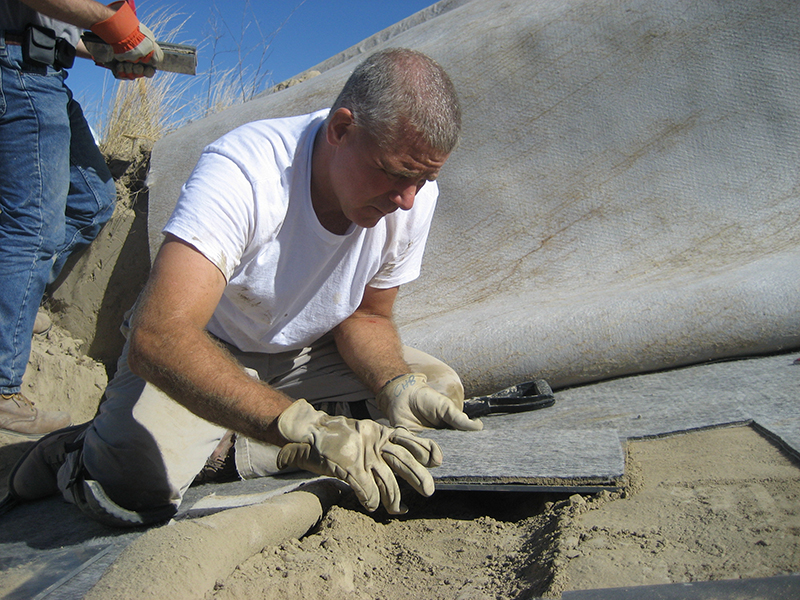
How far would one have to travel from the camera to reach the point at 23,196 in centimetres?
236

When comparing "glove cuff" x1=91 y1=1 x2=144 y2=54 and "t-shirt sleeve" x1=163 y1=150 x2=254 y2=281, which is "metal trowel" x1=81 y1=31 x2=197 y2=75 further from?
"t-shirt sleeve" x1=163 y1=150 x2=254 y2=281

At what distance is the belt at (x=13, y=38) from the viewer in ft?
7.29

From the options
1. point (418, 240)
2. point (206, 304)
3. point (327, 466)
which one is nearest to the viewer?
point (327, 466)

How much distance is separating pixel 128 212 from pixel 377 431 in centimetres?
239

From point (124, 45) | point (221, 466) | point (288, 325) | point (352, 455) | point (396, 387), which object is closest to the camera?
point (352, 455)

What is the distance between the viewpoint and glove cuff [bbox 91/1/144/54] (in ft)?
7.82

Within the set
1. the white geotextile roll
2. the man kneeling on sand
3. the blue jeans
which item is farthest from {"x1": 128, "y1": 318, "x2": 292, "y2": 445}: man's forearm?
the blue jeans

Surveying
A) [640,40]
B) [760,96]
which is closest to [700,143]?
Answer: [760,96]

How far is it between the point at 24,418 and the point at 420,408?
1628mm

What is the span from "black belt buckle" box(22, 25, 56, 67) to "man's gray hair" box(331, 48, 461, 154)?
1450 millimetres

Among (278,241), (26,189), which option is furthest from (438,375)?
(26,189)

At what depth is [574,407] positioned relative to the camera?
6.86 ft

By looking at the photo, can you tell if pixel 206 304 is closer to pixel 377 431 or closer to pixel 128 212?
pixel 377 431

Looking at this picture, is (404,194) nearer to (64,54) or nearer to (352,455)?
(352,455)
